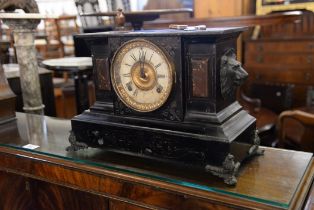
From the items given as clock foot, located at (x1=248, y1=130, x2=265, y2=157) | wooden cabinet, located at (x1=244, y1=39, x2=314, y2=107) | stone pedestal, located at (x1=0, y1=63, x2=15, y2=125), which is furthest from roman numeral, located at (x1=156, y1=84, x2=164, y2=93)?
wooden cabinet, located at (x1=244, y1=39, x2=314, y2=107)

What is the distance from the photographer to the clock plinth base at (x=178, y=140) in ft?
2.95

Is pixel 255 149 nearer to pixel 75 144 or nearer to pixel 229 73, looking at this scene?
pixel 229 73

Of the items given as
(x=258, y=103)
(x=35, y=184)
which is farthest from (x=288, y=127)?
(x=35, y=184)

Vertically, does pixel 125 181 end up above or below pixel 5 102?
below

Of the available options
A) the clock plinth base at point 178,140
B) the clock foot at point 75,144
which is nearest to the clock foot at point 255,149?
the clock plinth base at point 178,140

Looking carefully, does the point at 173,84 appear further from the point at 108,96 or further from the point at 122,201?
the point at 122,201

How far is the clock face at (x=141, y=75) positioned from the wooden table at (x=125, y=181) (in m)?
0.19

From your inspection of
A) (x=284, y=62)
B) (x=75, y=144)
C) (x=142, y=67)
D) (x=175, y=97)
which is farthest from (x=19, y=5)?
(x=284, y=62)

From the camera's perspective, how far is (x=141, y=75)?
1.00 meters

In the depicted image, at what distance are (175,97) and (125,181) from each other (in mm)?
282

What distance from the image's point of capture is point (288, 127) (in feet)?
7.59

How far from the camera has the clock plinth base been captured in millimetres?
898

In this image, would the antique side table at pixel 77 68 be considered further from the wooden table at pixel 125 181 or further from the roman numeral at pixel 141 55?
the roman numeral at pixel 141 55

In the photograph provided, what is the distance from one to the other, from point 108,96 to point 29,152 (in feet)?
1.19
